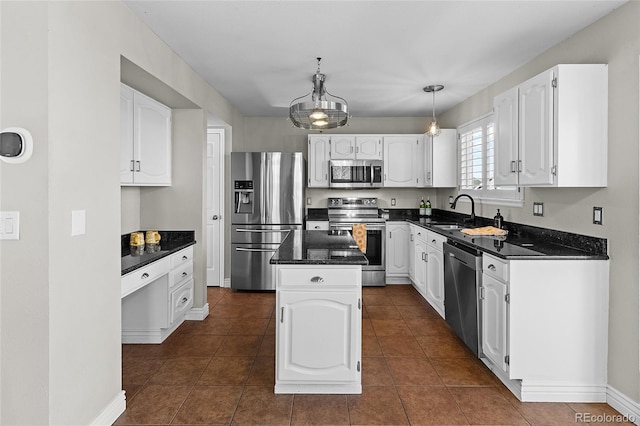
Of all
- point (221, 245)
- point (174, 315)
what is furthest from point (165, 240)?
point (221, 245)

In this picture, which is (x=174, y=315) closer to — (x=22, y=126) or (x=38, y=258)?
(x=38, y=258)

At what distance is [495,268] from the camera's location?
2.69m

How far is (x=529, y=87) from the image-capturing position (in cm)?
276

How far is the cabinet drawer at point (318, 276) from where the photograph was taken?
2455 millimetres

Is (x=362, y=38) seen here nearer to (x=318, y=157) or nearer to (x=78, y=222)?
(x=78, y=222)

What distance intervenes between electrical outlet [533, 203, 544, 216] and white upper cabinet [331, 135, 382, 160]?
8.32ft

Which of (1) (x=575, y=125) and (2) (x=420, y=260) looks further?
(2) (x=420, y=260)

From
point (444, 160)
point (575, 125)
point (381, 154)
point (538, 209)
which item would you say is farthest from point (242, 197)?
point (575, 125)

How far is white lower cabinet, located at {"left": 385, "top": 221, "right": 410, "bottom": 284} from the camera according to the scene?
5.39 meters

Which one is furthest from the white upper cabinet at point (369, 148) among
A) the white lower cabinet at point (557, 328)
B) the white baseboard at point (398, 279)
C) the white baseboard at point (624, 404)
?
the white baseboard at point (624, 404)

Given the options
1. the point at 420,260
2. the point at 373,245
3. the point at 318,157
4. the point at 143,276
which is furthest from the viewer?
the point at 318,157

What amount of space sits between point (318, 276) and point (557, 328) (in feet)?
5.13

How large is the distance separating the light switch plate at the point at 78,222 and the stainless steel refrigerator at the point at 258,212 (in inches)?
122

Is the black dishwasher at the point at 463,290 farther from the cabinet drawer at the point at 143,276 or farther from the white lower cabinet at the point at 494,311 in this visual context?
the cabinet drawer at the point at 143,276
